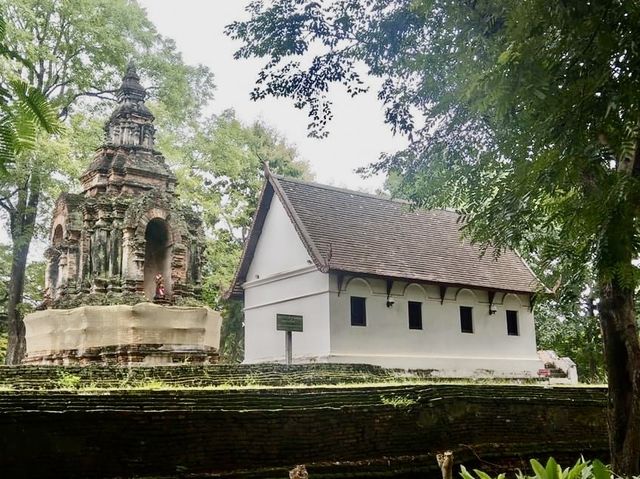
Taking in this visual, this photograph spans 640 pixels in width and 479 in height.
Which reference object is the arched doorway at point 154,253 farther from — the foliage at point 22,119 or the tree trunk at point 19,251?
the foliage at point 22,119

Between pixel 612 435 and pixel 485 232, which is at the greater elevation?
pixel 485 232

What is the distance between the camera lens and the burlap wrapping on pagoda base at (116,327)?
1351 centimetres

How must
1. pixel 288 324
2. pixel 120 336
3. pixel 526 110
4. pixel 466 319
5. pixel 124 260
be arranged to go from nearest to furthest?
pixel 526 110 < pixel 120 336 < pixel 124 260 < pixel 288 324 < pixel 466 319

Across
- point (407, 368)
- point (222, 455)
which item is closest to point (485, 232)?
point (222, 455)

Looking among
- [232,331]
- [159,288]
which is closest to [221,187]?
[232,331]

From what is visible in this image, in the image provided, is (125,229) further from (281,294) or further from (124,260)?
(281,294)

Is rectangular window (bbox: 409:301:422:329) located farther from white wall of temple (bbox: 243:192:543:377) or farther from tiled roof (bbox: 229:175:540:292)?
tiled roof (bbox: 229:175:540:292)

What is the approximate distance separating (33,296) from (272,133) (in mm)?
13707

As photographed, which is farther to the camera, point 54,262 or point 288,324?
point 54,262

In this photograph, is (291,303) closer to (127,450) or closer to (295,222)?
(295,222)

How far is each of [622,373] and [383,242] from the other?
13.0 m

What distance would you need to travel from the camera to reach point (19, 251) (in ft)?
69.5

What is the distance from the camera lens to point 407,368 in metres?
18.8

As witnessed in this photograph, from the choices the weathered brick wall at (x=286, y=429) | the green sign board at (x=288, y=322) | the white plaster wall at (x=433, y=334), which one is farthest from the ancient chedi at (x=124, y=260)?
the weathered brick wall at (x=286, y=429)
